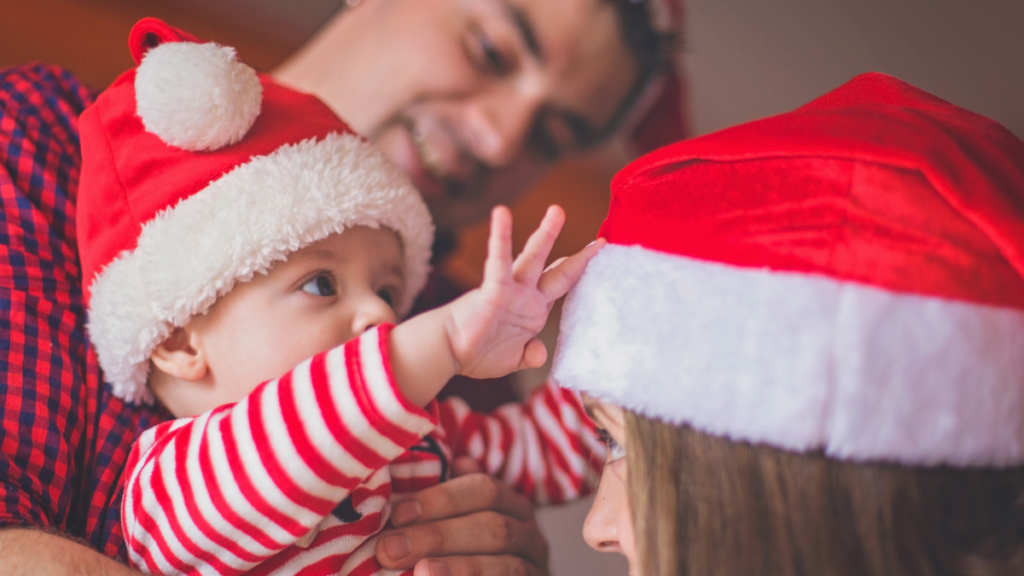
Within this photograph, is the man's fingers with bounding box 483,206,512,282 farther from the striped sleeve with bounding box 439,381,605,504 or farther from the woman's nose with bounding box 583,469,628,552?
the striped sleeve with bounding box 439,381,605,504

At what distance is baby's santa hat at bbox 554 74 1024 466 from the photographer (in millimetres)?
466

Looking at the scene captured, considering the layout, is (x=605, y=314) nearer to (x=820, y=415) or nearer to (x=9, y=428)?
(x=820, y=415)

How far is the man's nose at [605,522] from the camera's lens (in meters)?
0.64

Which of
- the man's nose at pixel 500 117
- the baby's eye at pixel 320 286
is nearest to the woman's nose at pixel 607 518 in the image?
the baby's eye at pixel 320 286

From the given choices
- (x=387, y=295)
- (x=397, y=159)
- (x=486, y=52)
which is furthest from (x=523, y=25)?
(x=387, y=295)

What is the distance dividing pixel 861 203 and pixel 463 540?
580mm

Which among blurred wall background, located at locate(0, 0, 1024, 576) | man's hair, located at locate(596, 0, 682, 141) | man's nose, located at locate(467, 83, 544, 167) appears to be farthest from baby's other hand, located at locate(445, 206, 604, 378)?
blurred wall background, located at locate(0, 0, 1024, 576)

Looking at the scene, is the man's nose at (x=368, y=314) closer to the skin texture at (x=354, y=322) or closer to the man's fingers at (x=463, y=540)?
the skin texture at (x=354, y=322)

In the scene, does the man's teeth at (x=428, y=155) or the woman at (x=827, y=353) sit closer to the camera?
the woman at (x=827, y=353)

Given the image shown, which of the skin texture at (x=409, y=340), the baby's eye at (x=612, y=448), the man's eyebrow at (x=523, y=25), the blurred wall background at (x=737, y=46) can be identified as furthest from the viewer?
the blurred wall background at (x=737, y=46)

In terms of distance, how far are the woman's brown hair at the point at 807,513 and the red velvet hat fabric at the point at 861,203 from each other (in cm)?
15

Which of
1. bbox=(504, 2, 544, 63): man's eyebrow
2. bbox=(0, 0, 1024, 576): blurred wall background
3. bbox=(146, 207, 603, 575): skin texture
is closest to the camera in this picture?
bbox=(146, 207, 603, 575): skin texture

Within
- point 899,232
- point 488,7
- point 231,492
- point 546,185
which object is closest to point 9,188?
point 231,492

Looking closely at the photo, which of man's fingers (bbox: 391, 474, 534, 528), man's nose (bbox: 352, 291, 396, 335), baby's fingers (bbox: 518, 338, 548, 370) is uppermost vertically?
man's nose (bbox: 352, 291, 396, 335)
